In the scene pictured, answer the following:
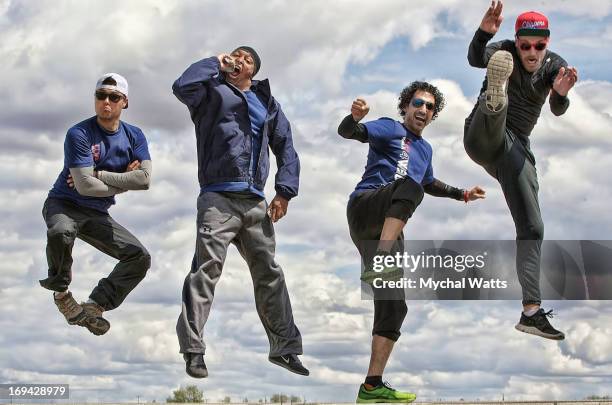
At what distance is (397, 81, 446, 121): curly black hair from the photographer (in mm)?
11062

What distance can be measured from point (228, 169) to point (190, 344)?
169 centimetres

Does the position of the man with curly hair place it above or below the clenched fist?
below

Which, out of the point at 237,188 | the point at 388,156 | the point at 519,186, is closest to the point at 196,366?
the point at 237,188

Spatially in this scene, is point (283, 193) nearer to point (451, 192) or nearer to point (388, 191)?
point (388, 191)

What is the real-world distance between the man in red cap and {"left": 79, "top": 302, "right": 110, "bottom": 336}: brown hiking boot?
464 centimetres

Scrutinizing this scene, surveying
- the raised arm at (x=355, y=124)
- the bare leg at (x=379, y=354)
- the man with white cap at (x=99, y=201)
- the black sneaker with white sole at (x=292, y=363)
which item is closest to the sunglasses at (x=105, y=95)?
the man with white cap at (x=99, y=201)

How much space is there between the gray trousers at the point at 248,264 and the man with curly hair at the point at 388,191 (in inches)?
34.1

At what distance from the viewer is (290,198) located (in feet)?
32.4

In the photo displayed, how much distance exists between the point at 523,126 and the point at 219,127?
135 inches

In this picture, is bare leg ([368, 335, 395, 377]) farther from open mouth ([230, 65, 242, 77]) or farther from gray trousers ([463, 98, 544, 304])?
open mouth ([230, 65, 242, 77])

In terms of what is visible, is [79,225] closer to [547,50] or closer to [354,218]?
[354,218]

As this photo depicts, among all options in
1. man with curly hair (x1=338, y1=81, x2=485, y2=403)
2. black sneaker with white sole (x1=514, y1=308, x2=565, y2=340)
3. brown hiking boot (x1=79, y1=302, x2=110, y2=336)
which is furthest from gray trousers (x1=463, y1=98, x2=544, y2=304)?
brown hiking boot (x1=79, y1=302, x2=110, y2=336)

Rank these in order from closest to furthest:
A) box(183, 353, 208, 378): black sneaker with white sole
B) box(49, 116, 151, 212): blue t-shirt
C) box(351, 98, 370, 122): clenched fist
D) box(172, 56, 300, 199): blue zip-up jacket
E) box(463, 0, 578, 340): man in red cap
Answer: box(183, 353, 208, 378): black sneaker with white sole < box(172, 56, 300, 199): blue zip-up jacket < box(351, 98, 370, 122): clenched fist < box(463, 0, 578, 340): man in red cap < box(49, 116, 151, 212): blue t-shirt

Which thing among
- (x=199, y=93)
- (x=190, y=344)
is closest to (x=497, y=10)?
(x=199, y=93)
